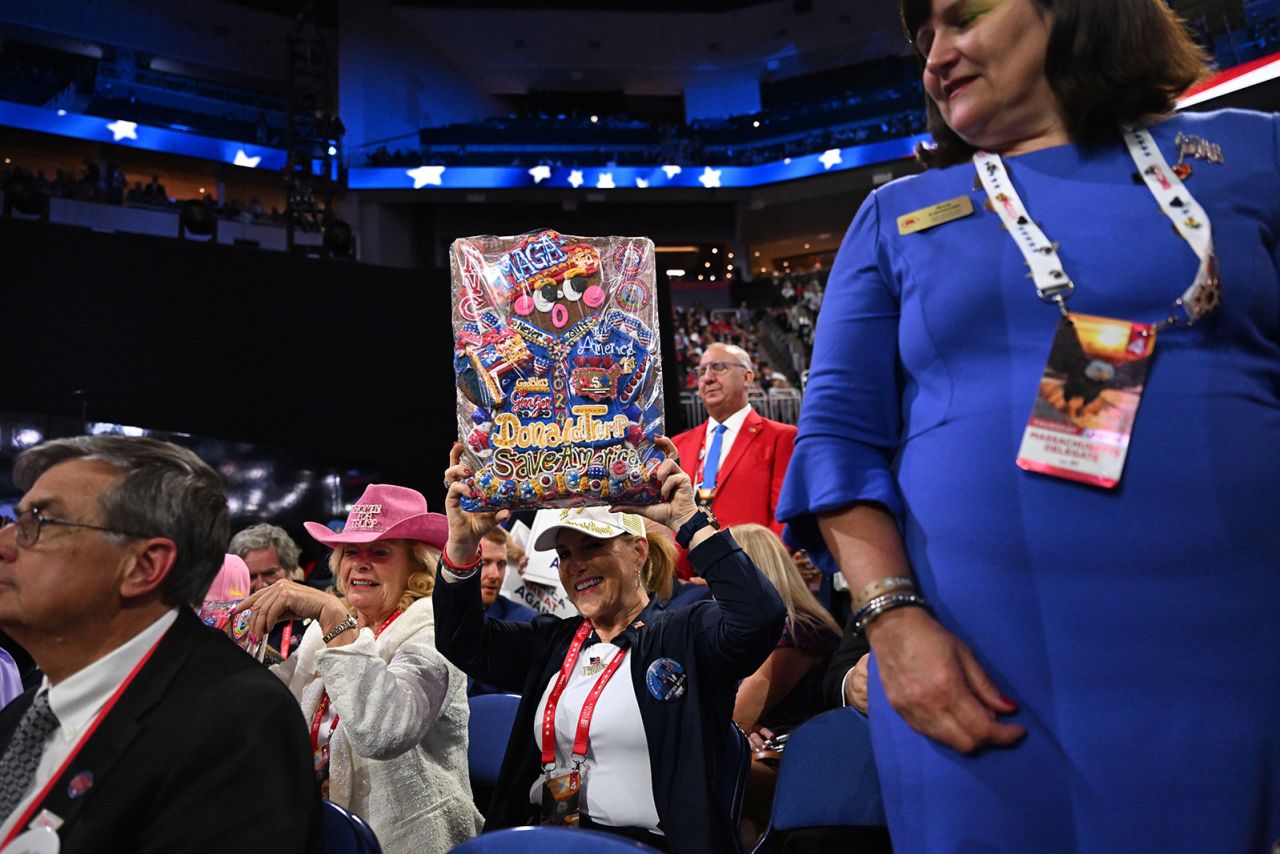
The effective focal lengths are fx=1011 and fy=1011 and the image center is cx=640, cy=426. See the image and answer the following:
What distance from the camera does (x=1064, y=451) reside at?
846mm

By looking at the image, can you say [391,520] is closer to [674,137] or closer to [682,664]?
[682,664]

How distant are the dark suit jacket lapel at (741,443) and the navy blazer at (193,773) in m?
3.01

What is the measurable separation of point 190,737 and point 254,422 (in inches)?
295

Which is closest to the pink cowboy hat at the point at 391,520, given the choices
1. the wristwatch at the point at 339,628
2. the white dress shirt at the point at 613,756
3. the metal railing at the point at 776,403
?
the wristwatch at the point at 339,628

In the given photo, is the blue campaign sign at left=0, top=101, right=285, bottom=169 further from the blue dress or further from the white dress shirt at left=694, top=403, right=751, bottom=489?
the blue dress

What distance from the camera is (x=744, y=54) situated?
22.6m

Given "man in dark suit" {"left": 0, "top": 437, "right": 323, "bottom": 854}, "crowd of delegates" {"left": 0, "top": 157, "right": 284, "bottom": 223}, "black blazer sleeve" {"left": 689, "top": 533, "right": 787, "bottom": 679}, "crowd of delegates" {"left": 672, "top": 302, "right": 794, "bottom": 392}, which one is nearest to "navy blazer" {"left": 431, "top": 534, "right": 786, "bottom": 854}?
"black blazer sleeve" {"left": 689, "top": 533, "right": 787, "bottom": 679}

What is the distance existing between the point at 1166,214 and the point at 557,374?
3.26 ft

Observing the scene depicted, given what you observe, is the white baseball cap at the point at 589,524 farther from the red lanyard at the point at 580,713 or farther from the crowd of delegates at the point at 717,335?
the crowd of delegates at the point at 717,335

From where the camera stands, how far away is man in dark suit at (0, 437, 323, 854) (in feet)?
3.75

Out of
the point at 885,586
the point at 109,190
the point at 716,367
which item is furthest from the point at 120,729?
the point at 109,190

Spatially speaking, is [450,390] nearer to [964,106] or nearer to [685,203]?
[964,106]

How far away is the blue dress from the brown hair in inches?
1.3

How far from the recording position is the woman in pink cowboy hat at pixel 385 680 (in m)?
2.08
